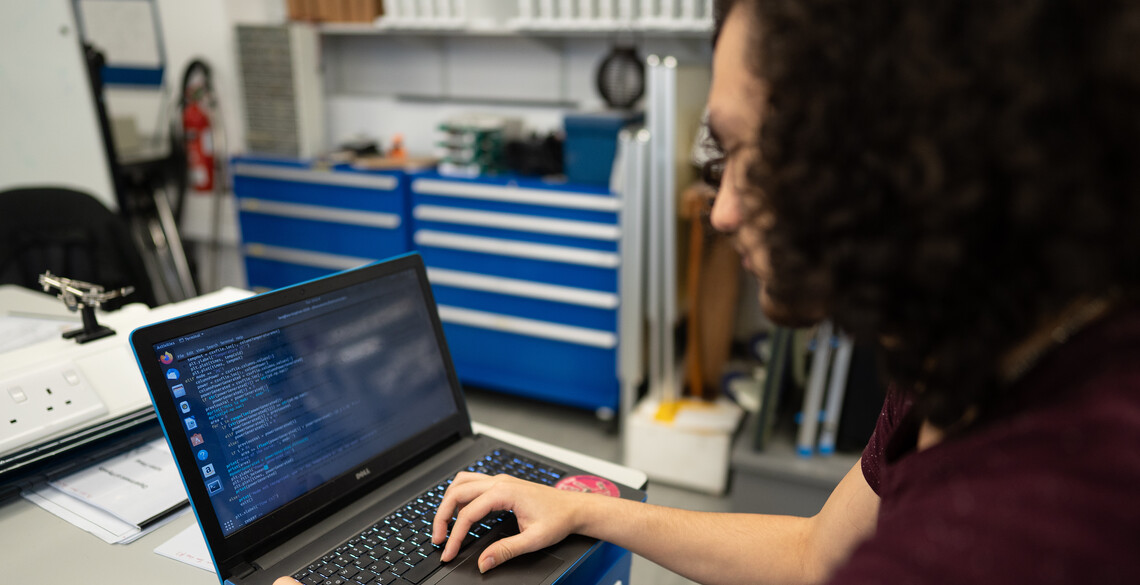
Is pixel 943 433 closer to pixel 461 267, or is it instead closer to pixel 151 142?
pixel 461 267

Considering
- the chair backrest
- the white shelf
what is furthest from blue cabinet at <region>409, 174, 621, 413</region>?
the chair backrest

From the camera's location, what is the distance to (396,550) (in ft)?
2.42

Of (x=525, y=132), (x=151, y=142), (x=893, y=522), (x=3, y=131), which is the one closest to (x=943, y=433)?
(x=893, y=522)

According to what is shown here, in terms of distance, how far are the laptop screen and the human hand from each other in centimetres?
14

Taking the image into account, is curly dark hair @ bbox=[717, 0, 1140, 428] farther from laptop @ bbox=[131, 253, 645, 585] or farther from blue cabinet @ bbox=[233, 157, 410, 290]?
blue cabinet @ bbox=[233, 157, 410, 290]

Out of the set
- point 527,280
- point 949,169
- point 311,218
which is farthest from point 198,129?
point 949,169

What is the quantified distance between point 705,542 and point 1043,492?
454mm

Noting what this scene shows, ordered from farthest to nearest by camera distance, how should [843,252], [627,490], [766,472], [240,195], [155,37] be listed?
[155,37] → [240,195] → [766,472] → [627,490] → [843,252]

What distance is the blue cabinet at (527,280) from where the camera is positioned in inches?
90.8

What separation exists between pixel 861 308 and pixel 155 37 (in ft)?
12.7

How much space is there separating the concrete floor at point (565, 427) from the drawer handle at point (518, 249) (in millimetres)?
627

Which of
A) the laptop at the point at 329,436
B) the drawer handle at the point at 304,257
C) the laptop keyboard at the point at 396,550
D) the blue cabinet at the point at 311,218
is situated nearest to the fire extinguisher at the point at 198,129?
the blue cabinet at the point at 311,218

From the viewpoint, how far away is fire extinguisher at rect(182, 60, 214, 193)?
10.7 feet

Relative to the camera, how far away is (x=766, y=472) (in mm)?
1952
